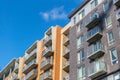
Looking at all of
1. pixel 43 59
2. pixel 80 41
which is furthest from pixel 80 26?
pixel 43 59

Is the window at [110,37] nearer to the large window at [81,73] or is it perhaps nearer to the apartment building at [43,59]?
the large window at [81,73]

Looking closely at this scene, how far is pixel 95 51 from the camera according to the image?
36562mm

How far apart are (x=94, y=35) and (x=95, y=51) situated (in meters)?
2.56

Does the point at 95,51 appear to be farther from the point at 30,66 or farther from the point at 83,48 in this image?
the point at 30,66

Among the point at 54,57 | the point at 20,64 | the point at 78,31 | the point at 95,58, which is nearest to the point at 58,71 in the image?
the point at 54,57

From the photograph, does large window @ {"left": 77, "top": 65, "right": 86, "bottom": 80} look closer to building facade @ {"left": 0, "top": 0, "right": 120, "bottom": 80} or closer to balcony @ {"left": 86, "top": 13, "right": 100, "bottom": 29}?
building facade @ {"left": 0, "top": 0, "right": 120, "bottom": 80}

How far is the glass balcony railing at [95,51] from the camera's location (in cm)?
3569

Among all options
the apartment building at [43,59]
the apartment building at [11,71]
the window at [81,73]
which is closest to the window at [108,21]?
the window at [81,73]

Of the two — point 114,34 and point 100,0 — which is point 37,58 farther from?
point 114,34

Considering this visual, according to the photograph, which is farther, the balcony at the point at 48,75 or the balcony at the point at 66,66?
the balcony at the point at 48,75

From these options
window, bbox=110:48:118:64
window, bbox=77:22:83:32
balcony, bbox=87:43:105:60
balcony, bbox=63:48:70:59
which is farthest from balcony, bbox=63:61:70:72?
window, bbox=110:48:118:64

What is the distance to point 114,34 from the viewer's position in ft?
115

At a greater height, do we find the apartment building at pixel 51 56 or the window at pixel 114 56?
the apartment building at pixel 51 56

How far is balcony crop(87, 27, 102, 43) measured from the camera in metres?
37.4
